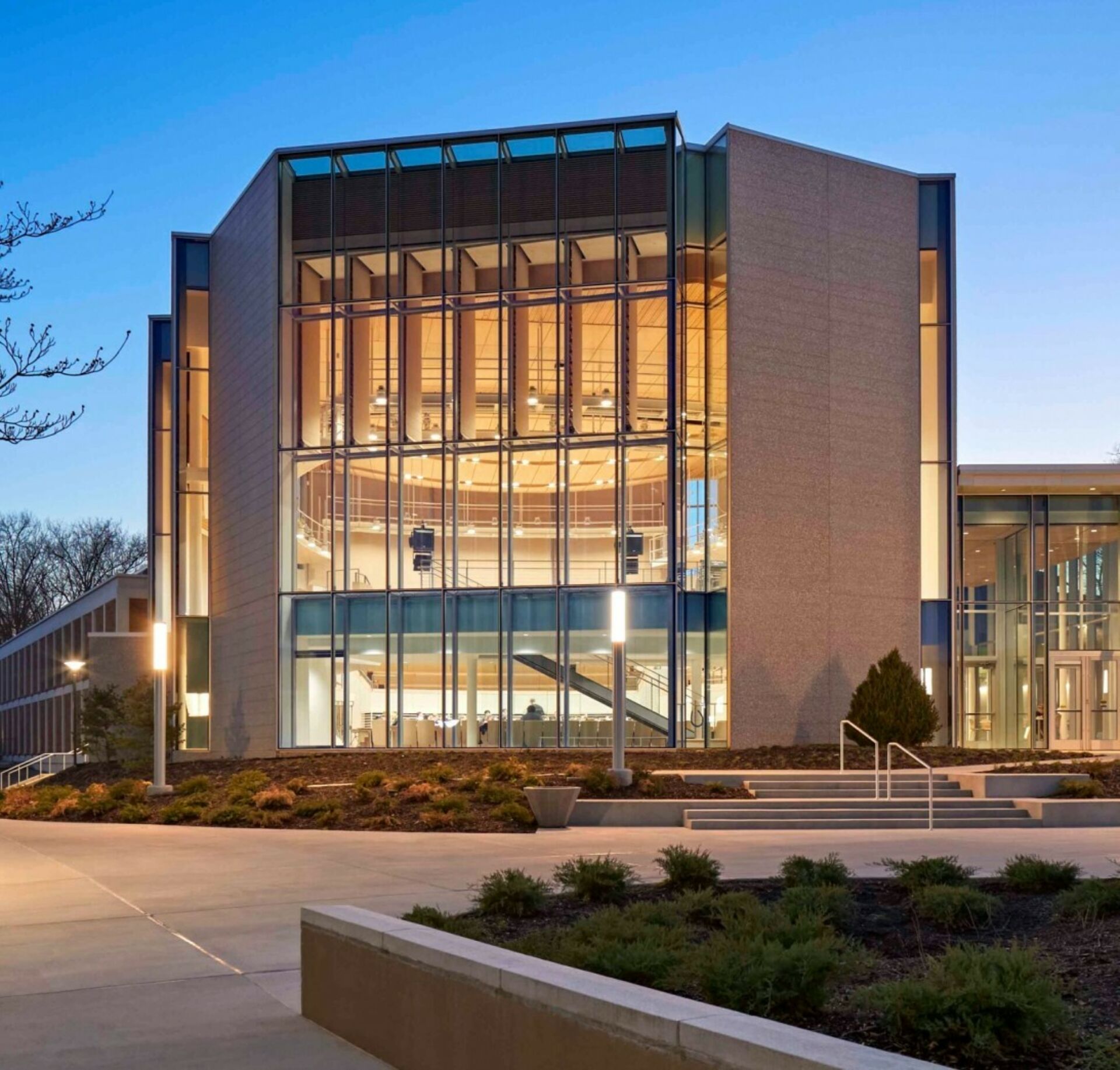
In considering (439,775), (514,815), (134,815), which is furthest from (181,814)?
(514,815)

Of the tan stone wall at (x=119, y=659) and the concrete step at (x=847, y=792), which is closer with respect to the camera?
the concrete step at (x=847, y=792)

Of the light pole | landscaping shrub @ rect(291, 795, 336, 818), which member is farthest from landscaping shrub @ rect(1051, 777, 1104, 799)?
the light pole

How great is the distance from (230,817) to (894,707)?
1278 cm

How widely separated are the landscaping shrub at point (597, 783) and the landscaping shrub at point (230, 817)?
488cm

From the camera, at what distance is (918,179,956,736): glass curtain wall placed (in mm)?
31906

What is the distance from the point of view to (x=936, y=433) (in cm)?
3238

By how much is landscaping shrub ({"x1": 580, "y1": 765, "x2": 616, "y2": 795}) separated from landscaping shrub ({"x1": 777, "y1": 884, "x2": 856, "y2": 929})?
11.6 meters

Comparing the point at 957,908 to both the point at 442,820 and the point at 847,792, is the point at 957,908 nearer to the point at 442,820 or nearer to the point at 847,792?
the point at 442,820

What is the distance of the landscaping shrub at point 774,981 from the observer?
609cm

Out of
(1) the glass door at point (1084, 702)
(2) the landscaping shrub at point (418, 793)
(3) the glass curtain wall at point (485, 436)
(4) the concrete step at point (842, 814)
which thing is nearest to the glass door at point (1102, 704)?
(1) the glass door at point (1084, 702)

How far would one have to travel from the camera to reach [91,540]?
92688 millimetres

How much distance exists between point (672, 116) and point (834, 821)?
16747 mm

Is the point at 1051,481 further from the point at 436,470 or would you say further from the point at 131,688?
the point at 131,688

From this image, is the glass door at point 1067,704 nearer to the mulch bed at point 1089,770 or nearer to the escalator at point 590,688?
the mulch bed at point 1089,770
